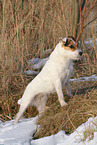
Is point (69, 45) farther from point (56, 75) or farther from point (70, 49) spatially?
point (56, 75)

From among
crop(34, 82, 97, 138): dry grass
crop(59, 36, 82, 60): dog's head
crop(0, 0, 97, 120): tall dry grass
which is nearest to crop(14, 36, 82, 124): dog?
crop(59, 36, 82, 60): dog's head

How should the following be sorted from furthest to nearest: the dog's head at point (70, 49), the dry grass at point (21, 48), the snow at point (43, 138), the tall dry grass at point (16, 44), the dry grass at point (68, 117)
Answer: the tall dry grass at point (16, 44) → the dry grass at point (21, 48) → the dog's head at point (70, 49) → the dry grass at point (68, 117) → the snow at point (43, 138)

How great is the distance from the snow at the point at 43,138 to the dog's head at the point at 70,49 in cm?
99

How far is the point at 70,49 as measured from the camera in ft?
10.5

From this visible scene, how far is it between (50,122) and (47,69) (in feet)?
2.78

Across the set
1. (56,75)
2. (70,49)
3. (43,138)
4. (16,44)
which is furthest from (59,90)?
(16,44)

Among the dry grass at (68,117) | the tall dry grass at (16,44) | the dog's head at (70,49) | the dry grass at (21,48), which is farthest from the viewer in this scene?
the tall dry grass at (16,44)

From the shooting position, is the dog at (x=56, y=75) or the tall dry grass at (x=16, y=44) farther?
the tall dry grass at (x=16, y=44)

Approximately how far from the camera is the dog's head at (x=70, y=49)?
3163 mm

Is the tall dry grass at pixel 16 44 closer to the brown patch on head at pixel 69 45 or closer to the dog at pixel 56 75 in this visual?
the dog at pixel 56 75

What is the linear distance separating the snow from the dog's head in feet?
3.25

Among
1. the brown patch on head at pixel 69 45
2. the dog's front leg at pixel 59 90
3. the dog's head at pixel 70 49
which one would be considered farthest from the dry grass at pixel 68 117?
the brown patch on head at pixel 69 45

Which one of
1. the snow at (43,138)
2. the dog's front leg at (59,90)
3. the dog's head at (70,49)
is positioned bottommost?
the snow at (43,138)

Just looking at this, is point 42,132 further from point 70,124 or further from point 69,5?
point 69,5
